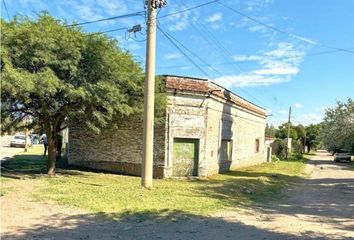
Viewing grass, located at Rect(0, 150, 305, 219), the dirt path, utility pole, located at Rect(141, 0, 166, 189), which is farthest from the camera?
utility pole, located at Rect(141, 0, 166, 189)

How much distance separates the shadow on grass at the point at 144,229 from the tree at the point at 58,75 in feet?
21.6

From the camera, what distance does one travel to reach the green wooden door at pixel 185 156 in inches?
904

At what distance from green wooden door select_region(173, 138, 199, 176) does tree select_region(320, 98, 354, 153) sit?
3334 centimetres

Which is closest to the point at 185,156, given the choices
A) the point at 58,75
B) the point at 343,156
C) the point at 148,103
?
the point at 148,103

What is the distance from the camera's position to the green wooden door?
23.0 m

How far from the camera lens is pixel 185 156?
23328 millimetres

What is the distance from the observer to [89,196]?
13.7 meters

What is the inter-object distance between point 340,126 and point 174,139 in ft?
124

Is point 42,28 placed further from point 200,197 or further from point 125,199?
point 200,197

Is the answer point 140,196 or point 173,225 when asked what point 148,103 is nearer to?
point 140,196

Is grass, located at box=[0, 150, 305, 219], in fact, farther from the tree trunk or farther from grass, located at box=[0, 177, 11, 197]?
grass, located at box=[0, 177, 11, 197]

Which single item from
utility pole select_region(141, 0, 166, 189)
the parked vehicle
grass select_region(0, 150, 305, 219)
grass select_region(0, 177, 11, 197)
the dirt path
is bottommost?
the dirt path

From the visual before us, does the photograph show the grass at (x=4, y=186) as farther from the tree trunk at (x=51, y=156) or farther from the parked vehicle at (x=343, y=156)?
the parked vehicle at (x=343, y=156)

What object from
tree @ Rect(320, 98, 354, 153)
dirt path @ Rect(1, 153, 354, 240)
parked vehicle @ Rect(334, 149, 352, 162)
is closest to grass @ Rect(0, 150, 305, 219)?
dirt path @ Rect(1, 153, 354, 240)
